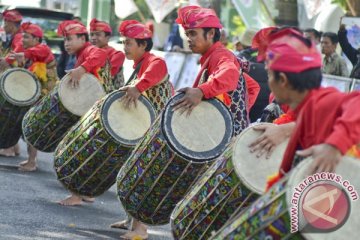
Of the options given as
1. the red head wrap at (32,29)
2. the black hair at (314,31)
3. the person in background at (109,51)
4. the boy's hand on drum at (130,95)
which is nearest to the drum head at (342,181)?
the boy's hand on drum at (130,95)

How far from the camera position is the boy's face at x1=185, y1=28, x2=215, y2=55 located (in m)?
6.38

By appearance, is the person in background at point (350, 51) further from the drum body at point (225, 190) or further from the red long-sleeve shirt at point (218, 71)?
the drum body at point (225, 190)

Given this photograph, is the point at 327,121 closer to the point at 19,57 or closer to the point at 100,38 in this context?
the point at 100,38

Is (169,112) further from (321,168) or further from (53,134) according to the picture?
(53,134)

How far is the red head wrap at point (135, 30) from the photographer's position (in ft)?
25.4

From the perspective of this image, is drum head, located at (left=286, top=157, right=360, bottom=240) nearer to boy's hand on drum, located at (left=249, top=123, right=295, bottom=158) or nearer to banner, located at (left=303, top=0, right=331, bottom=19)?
boy's hand on drum, located at (left=249, top=123, right=295, bottom=158)

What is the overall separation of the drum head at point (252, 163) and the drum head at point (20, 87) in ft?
17.2

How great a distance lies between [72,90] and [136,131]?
4.55 feet

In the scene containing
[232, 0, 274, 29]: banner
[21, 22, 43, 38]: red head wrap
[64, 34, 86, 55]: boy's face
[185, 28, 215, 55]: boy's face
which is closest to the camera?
[185, 28, 215, 55]: boy's face

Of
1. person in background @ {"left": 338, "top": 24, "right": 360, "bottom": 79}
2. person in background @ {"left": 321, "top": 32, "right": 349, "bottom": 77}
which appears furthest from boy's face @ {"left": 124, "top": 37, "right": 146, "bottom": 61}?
person in background @ {"left": 321, "top": 32, "right": 349, "bottom": 77}

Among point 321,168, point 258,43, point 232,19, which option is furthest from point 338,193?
point 232,19

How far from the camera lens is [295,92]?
3803 millimetres

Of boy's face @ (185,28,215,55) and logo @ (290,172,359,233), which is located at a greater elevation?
logo @ (290,172,359,233)

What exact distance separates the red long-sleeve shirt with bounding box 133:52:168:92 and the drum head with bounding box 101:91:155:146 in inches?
4.2
